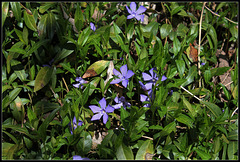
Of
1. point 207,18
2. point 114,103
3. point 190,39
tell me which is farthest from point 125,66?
point 207,18

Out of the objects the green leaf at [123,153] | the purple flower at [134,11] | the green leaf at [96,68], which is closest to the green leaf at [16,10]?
the green leaf at [96,68]

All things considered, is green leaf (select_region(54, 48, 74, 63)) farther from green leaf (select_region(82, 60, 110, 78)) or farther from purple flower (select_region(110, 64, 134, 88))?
purple flower (select_region(110, 64, 134, 88))

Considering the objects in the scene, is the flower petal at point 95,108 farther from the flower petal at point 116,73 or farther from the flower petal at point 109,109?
the flower petal at point 116,73

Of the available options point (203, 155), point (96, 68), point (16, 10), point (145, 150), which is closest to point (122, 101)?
point (96, 68)

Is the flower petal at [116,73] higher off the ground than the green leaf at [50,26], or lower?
lower

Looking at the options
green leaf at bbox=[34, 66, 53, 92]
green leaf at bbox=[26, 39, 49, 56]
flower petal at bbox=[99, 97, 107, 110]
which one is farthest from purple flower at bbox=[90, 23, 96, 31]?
flower petal at bbox=[99, 97, 107, 110]

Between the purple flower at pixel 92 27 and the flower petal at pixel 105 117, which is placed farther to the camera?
the purple flower at pixel 92 27

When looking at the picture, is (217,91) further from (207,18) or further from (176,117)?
(207,18)
